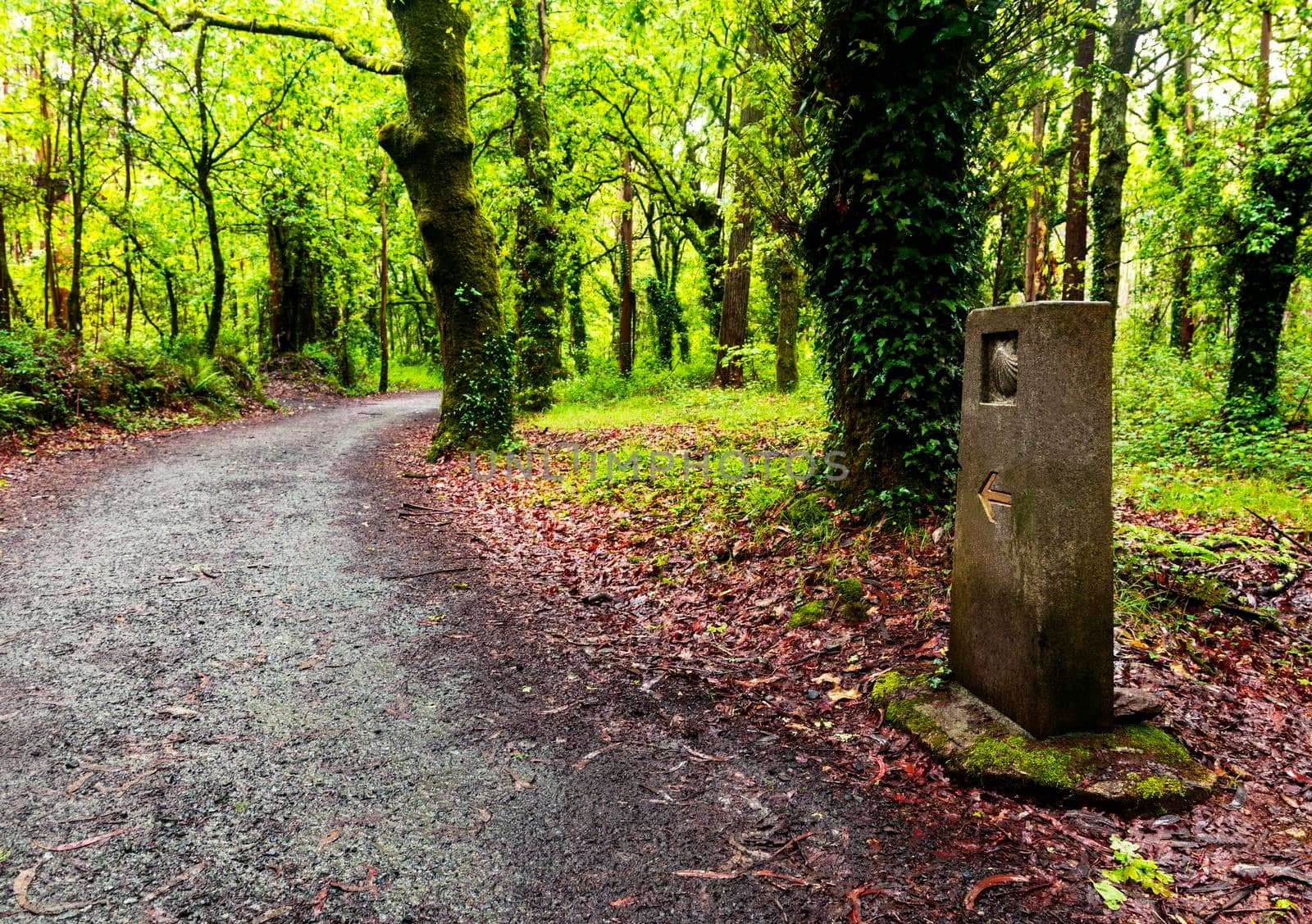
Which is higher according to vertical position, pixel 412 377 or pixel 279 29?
pixel 279 29

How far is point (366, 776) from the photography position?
2.91 m

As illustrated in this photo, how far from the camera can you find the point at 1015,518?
9.86 feet

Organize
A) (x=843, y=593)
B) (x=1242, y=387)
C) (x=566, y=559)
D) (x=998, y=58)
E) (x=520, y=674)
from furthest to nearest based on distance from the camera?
(x=1242, y=387)
(x=566, y=559)
(x=998, y=58)
(x=843, y=593)
(x=520, y=674)

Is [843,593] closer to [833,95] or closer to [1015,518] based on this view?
[1015,518]

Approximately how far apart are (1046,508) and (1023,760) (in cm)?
112

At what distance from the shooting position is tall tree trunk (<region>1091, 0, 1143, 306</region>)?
37.7 feet

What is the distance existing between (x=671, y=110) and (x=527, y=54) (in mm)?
5411

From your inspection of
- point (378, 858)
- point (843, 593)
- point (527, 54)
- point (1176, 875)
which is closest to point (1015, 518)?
point (1176, 875)

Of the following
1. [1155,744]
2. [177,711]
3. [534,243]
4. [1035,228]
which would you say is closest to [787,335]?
[1035,228]

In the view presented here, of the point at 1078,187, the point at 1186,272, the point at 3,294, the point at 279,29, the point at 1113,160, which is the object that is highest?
the point at 279,29

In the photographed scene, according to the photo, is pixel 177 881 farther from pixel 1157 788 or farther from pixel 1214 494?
pixel 1214 494

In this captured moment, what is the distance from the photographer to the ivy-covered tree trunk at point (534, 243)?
1580cm

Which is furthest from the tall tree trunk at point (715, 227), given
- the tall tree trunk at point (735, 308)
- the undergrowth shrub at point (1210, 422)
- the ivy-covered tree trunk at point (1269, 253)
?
the ivy-covered tree trunk at point (1269, 253)

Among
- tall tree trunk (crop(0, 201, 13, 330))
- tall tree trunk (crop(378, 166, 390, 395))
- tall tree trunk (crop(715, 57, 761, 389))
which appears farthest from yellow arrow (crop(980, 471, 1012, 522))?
tall tree trunk (crop(378, 166, 390, 395))
